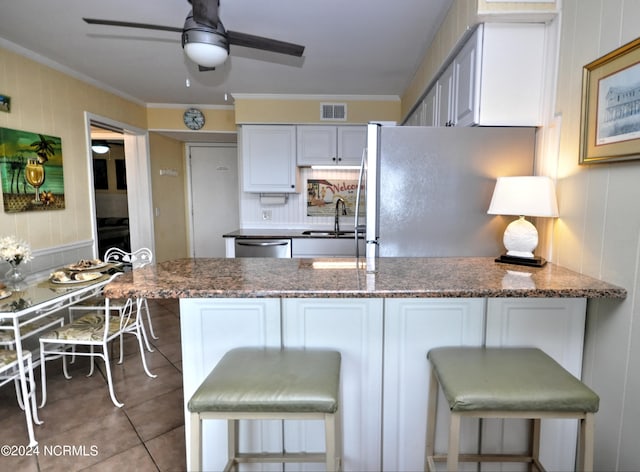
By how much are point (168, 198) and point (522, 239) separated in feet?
14.4

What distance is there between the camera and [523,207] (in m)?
1.56

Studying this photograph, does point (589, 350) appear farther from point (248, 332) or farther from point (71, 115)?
point (71, 115)

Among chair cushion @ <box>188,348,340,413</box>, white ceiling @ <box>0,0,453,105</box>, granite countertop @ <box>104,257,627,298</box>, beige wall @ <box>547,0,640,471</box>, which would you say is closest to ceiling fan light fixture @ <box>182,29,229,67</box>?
white ceiling @ <box>0,0,453,105</box>

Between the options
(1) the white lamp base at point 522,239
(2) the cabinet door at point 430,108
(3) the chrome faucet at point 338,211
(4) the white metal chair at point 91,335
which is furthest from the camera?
(3) the chrome faucet at point 338,211

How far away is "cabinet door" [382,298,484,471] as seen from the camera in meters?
1.34

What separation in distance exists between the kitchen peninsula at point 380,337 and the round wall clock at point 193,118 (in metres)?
3.33

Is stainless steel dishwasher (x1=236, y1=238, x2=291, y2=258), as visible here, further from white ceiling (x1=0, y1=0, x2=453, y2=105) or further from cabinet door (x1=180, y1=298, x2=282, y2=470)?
cabinet door (x1=180, y1=298, x2=282, y2=470)

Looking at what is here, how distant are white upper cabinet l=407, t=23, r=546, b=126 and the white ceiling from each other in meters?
0.54

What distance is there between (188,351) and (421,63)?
2.84 meters

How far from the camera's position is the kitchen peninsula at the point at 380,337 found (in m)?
1.34

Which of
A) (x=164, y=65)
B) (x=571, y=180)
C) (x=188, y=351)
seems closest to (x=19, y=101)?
(x=164, y=65)

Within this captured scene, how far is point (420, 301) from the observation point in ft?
4.40

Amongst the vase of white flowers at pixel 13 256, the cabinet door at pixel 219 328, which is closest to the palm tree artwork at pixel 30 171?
the vase of white flowers at pixel 13 256

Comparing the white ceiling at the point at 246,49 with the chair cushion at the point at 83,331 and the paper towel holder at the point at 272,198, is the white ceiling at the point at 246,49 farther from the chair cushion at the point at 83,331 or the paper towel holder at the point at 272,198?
the chair cushion at the point at 83,331
